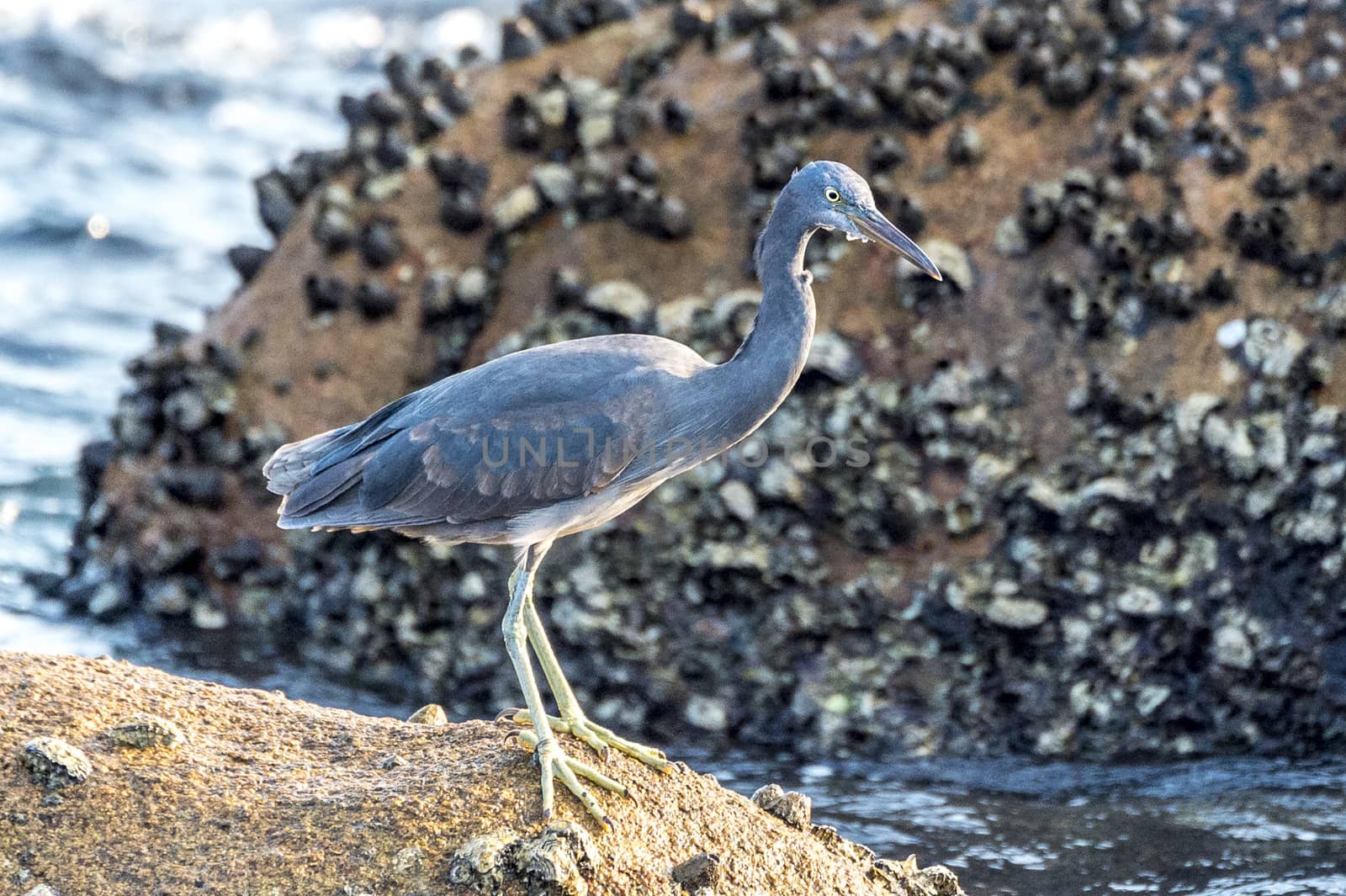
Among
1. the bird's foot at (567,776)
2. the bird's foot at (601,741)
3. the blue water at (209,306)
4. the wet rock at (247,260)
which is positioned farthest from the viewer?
the wet rock at (247,260)

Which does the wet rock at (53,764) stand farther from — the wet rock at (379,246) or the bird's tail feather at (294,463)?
the wet rock at (379,246)

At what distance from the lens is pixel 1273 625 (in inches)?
255

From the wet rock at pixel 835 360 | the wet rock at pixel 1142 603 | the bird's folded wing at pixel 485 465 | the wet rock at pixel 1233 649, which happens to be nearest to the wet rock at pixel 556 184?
the wet rock at pixel 835 360

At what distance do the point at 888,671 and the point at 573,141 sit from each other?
3.31 m

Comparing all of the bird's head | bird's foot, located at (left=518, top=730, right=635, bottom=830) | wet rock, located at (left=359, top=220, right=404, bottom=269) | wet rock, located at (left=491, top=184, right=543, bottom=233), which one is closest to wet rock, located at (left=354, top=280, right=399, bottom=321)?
wet rock, located at (left=359, top=220, right=404, bottom=269)

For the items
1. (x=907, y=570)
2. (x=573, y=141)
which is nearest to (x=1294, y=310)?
(x=907, y=570)

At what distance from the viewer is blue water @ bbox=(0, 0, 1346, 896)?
5863mm

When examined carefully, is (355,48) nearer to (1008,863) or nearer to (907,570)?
(907,570)

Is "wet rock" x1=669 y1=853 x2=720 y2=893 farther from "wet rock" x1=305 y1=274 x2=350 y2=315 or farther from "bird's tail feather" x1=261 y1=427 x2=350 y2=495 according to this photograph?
"wet rock" x1=305 y1=274 x2=350 y2=315

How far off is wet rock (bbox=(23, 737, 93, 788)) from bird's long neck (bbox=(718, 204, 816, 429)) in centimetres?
225

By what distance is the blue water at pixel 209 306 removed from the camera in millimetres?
5863

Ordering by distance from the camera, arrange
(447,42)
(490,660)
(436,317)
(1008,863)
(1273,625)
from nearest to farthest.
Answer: (1008,863)
(1273,625)
(490,660)
(436,317)
(447,42)

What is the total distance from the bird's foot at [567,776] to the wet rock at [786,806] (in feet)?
1.56

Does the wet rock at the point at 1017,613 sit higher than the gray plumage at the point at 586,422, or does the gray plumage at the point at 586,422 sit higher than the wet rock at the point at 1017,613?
the wet rock at the point at 1017,613
